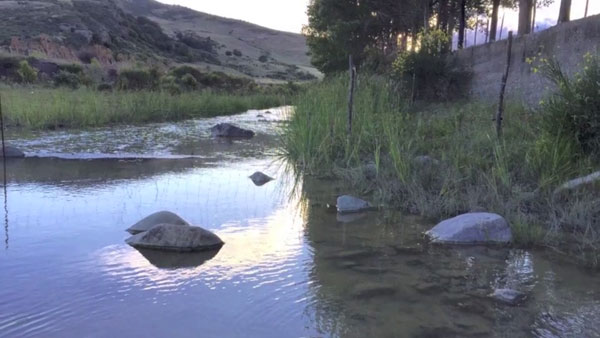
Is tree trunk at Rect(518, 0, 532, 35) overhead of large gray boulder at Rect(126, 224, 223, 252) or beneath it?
overhead

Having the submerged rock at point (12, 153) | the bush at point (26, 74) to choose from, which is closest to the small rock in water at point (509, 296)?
the submerged rock at point (12, 153)

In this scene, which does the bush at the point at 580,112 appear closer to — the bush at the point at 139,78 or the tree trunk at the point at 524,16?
the tree trunk at the point at 524,16

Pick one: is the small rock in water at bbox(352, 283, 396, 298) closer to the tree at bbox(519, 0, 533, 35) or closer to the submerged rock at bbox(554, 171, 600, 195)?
the submerged rock at bbox(554, 171, 600, 195)

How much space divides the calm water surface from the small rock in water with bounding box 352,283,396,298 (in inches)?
0.8

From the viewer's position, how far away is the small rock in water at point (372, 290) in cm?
461

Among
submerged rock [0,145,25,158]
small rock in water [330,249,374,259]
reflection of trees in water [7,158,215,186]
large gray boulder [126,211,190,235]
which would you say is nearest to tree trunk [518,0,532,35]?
reflection of trees in water [7,158,215,186]

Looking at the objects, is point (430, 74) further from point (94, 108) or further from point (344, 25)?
point (344, 25)

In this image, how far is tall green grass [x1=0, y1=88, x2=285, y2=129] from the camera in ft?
56.0

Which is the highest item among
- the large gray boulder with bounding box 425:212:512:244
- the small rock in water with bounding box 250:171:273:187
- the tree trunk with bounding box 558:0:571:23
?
the tree trunk with bounding box 558:0:571:23

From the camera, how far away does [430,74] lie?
1897cm

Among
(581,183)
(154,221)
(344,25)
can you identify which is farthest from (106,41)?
(581,183)

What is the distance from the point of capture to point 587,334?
3916mm

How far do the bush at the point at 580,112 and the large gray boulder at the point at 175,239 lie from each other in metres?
5.12

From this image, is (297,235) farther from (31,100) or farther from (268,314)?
(31,100)
